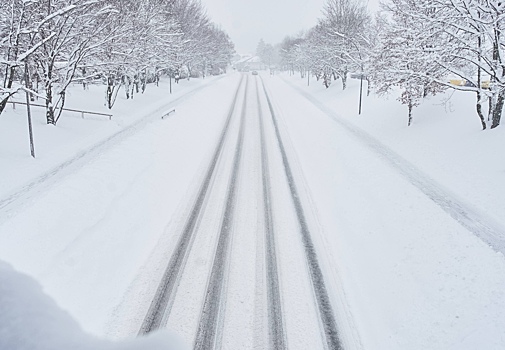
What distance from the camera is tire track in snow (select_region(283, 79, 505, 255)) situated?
8906 mm

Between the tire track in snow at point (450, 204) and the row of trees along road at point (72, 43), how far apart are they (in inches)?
599

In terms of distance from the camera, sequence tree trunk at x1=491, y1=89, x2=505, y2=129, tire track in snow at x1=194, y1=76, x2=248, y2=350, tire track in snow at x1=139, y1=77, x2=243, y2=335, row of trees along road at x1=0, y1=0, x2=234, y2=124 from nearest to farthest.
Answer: tire track in snow at x1=194, y1=76, x2=248, y2=350, tire track in snow at x1=139, y1=77, x2=243, y2=335, tree trunk at x1=491, y1=89, x2=505, y2=129, row of trees along road at x1=0, y1=0, x2=234, y2=124

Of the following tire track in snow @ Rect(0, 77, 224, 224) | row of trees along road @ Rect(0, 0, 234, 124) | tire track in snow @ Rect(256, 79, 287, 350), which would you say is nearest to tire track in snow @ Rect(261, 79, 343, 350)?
tire track in snow @ Rect(256, 79, 287, 350)

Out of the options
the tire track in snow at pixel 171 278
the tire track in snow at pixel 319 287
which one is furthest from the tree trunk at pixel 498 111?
the tire track in snow at pixel 171 278

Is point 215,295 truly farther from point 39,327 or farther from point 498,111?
point 498,111

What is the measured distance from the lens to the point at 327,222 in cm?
1084

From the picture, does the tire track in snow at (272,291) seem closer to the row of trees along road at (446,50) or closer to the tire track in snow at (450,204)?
the tire track in snow at (450,204)

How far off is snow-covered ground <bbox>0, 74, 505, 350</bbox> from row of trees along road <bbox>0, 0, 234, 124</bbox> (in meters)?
2.99

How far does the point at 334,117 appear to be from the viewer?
27.1m

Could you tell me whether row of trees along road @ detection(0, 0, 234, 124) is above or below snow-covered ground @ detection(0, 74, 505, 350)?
above

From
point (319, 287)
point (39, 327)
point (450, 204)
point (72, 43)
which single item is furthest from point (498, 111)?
point (72, 43)

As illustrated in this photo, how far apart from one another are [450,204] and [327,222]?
393 centimetres

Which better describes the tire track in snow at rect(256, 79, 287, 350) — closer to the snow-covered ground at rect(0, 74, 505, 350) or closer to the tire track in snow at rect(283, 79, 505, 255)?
the snow-covered ground at rect(0, 74, 505, 350)

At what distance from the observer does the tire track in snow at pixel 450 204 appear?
8906 mm
